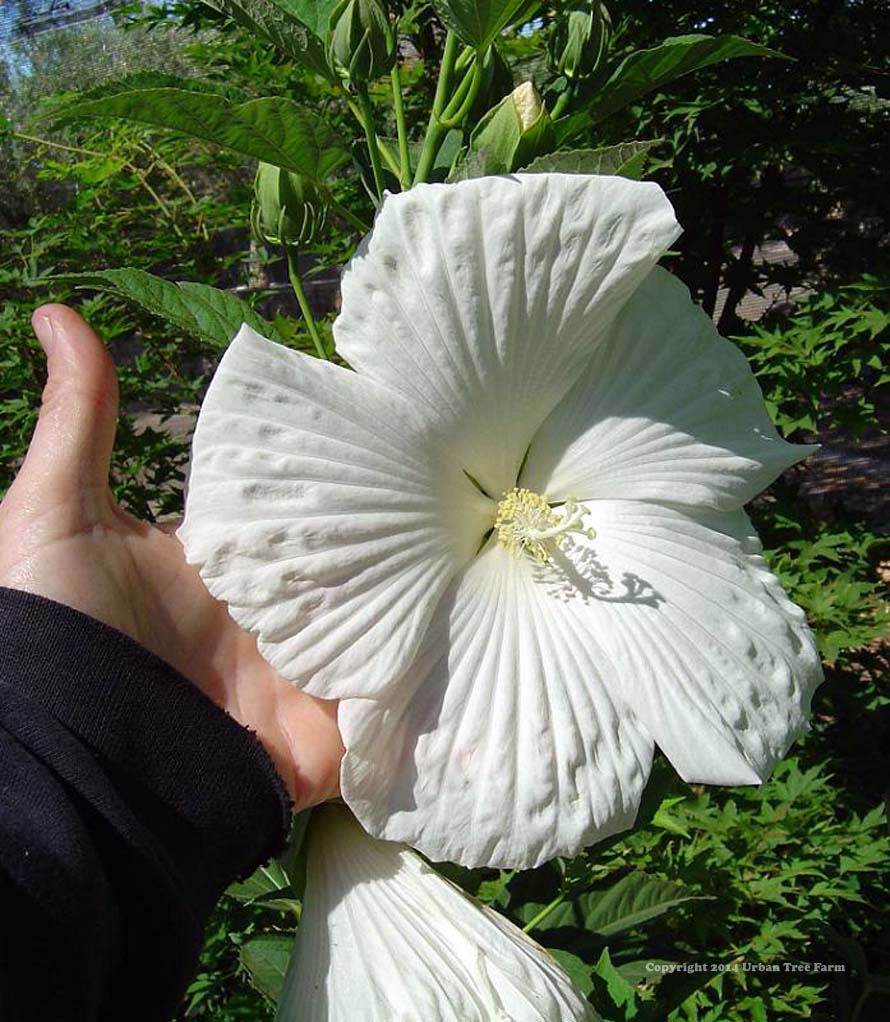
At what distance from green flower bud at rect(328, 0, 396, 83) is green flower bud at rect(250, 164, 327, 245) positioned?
0.11 m

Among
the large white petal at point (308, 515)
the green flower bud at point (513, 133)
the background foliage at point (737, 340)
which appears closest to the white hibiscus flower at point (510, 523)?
the large white petal at point (308, 515)

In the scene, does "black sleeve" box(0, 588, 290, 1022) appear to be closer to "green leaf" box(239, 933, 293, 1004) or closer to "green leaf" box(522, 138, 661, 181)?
"green leaf" box(239, 933, 293, 1004)

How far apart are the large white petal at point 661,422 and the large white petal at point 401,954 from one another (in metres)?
0.39

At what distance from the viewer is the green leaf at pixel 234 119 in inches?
31.0

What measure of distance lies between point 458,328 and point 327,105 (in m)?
2.04

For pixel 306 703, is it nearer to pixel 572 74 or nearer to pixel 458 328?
pixel 458 328

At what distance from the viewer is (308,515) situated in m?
0.72

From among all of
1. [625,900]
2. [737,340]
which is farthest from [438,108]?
[737,340]

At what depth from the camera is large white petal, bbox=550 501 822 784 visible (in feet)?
2.74

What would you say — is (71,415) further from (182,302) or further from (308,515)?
(308,515)

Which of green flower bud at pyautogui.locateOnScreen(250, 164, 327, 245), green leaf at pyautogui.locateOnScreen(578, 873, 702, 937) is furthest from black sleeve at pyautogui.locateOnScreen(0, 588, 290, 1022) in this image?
green leaf at pyautogui.locateOnScreen(578, 873, 702, 937)

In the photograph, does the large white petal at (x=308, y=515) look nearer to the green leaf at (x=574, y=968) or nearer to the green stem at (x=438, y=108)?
the green stem at (x=438, y=108)

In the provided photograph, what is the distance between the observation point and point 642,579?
0.89 metres

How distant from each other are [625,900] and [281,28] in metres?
1.19
